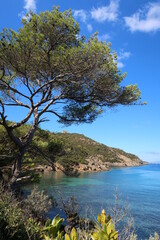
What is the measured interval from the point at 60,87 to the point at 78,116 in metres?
1.94

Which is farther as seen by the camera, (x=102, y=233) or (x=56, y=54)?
(x=56, y=54)

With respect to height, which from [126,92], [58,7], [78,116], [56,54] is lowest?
[78,116]

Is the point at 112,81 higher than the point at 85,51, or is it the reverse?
the point at 85,51

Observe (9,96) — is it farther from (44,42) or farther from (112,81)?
(112,81)

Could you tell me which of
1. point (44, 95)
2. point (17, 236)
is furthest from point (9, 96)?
point (17, 236)

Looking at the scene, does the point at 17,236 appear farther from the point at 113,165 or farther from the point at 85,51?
the point at 113,165

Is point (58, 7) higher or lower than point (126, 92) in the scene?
higher

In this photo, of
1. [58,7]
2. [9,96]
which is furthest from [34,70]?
[58,7]

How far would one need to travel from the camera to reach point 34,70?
8984mm

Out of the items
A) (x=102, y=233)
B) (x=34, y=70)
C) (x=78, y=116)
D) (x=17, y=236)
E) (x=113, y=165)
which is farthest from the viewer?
(x=113, y=165)

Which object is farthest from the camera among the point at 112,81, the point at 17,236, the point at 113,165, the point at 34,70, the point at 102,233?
the point at 113,165

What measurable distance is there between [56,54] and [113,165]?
8191cm

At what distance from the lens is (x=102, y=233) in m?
2.78

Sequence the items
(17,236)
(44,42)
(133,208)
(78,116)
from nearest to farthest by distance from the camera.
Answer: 1. (17,236)
2. (44,42)
3. (78,116)
4. (133,208)
